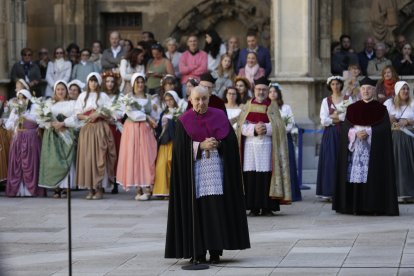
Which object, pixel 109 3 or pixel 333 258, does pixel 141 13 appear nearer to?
pixel 109 3

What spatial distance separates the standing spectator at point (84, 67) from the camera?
23312 mm

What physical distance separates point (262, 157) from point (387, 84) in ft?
9.91

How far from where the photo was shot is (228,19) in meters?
26.8

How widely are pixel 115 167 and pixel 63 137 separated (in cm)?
88

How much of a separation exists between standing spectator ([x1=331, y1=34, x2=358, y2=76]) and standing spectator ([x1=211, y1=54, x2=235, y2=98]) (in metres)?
2.35

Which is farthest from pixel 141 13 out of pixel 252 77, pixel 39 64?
pixel 252 77

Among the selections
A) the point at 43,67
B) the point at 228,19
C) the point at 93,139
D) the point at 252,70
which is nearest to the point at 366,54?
the point at 252,70

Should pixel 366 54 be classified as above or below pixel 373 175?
above

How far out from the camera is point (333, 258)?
1348 centimetres

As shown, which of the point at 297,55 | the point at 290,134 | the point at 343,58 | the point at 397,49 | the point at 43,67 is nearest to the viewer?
the point at 290,134

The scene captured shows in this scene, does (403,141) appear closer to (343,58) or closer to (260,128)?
(260,128)

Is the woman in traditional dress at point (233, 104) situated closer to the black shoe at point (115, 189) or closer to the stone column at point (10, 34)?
the black shoe at point (115, 189)

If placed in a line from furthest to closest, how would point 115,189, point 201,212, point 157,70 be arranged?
1. point 157,70
2. point 115,189
3. point 201,212

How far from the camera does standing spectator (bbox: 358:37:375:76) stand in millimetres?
23438
